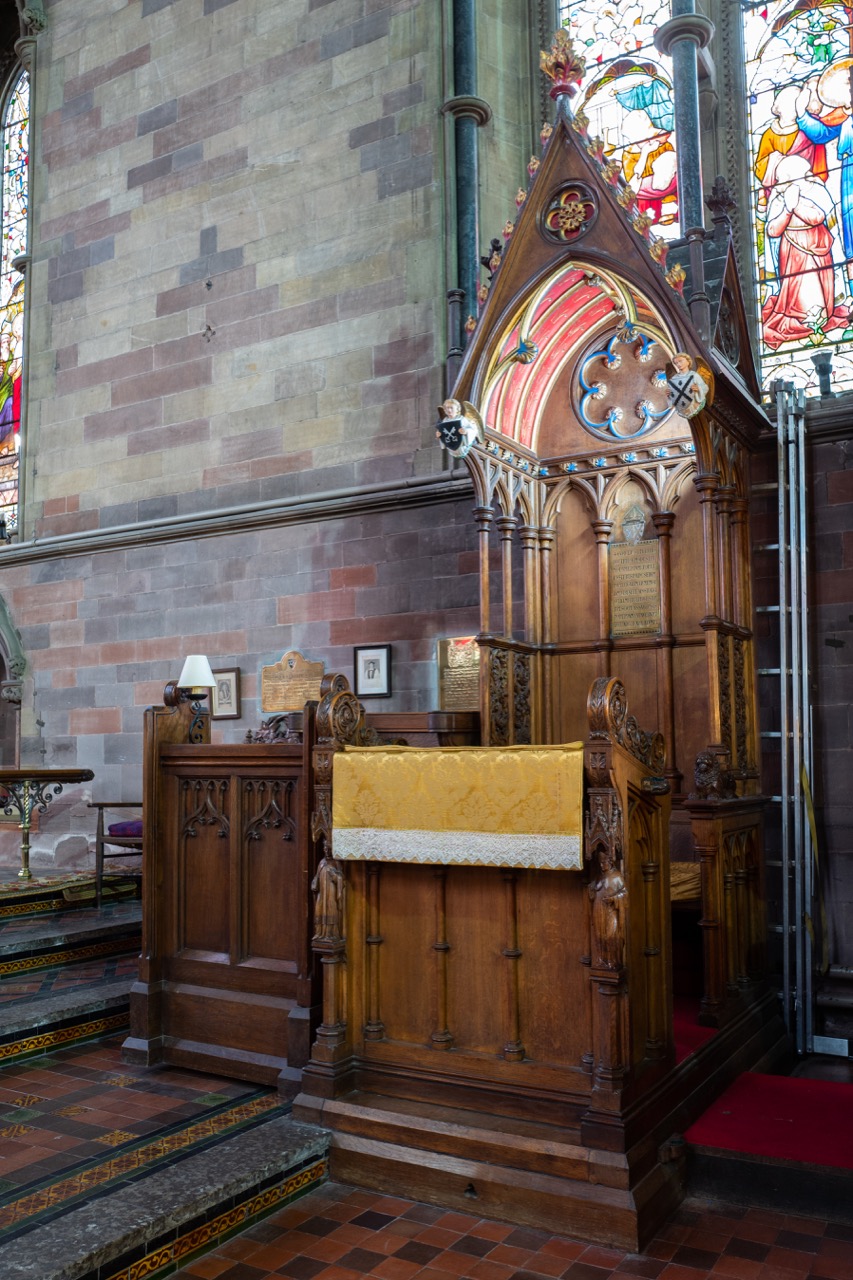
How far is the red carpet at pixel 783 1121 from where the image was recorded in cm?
327

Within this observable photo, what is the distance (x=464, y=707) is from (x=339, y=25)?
16.4ft

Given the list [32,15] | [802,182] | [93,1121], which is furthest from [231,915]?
[32,15]

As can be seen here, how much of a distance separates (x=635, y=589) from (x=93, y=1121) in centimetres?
336

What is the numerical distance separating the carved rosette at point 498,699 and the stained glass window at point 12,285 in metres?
5.76

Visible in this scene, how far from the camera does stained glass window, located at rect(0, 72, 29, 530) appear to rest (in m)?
9.67

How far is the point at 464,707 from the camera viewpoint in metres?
6.38

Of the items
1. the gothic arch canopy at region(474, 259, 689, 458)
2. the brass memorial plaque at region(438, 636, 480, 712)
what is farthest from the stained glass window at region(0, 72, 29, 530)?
the gothic arch canopy at region(474, 259, 689, 458)

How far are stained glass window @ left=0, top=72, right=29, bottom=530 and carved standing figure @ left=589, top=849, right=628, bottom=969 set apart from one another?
24.7 ft

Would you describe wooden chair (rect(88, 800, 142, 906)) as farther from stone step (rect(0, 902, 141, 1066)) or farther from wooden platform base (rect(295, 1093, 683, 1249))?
wooden platform base (rect(295, 1093, 683, 1249))

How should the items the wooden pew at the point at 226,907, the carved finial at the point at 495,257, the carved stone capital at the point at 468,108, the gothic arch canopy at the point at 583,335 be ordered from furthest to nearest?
1. the carved stone capital at the point at 468,108
2. the carved finial at the point at 495,257
3. the gothic arch canopy at the point at 583,335
4. the wooden pew at the point at 226,907

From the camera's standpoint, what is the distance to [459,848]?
3.44 meters

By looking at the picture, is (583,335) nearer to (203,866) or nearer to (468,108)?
(468,108)

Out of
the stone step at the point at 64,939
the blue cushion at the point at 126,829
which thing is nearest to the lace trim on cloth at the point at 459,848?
the stone step at the point at 64,939

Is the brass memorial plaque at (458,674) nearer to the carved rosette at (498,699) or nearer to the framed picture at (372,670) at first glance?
the framed picture at (372,670)
